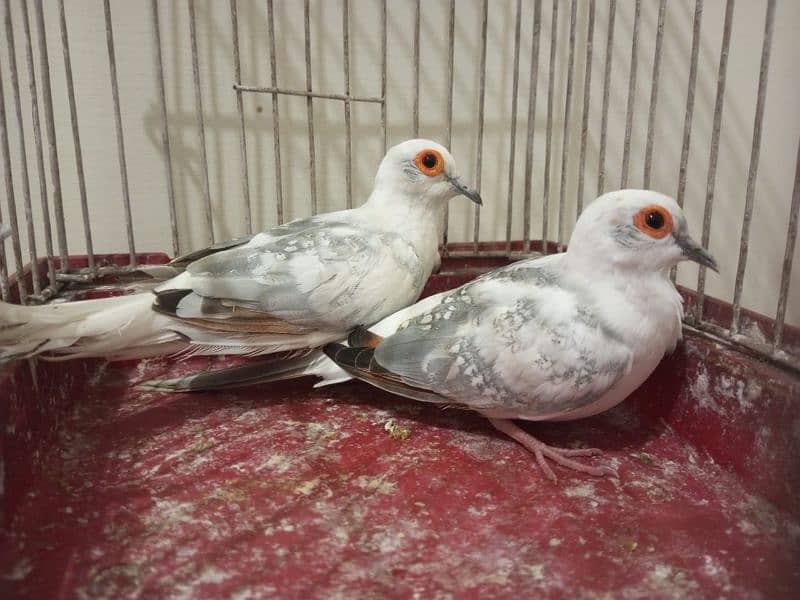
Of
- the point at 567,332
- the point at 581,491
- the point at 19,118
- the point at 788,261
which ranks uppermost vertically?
the point at 19,118

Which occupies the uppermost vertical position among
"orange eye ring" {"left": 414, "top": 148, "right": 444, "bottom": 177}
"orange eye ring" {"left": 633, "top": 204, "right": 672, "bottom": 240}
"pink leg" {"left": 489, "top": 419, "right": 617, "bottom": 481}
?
"orange eye ring" {"left": 414, "top": 148, "right": 444, "bottom": 177}

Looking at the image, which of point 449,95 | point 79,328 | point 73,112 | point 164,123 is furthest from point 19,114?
point 449,95

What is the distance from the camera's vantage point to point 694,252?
1081 mm

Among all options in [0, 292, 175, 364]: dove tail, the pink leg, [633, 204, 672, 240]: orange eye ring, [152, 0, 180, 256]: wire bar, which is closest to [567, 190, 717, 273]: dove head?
[633, 204, 672, 240]: orange eye ring

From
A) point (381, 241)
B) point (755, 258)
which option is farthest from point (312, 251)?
point (755, 258)

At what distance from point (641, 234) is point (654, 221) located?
0.10 feet

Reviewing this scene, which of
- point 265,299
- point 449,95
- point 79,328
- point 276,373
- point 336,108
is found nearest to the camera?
point 79,328

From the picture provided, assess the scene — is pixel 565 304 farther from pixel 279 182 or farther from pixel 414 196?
pixel 279 182

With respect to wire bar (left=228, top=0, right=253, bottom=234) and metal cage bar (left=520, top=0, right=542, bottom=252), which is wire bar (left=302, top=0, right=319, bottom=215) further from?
metal cage bar (left=520, top=0, right=542, bottom=252)

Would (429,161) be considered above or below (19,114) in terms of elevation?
below

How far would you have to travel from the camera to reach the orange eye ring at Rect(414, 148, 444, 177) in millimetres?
1427

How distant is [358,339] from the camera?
1.27m

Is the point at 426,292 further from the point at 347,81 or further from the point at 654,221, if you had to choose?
the point at 654,221

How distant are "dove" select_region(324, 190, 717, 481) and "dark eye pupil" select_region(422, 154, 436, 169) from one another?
395 millimetres
